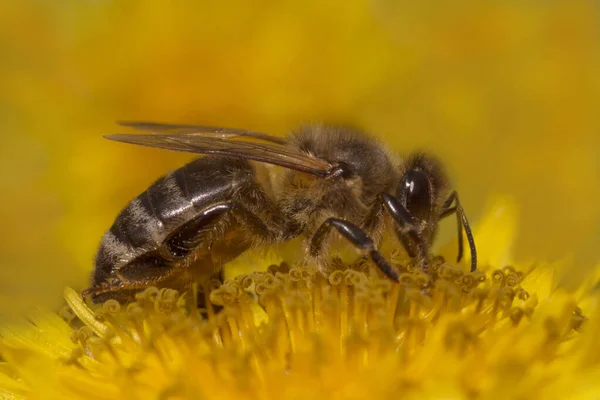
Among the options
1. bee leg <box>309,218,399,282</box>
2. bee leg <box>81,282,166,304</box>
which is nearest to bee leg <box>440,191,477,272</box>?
bee leg <box>309,218,399,282</box>

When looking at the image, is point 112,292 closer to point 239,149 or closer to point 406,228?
point 239,149

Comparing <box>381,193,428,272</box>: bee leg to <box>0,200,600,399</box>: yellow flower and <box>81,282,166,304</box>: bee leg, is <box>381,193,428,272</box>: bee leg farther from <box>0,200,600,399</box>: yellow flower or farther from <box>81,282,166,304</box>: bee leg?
<box>81,282,166,304</box>: bee leg

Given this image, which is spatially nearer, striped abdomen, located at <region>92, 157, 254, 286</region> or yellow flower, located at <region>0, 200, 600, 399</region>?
yellow flower, located at <region>0, 200, 600, 399</region>

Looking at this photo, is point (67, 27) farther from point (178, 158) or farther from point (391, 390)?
point (391, 390)

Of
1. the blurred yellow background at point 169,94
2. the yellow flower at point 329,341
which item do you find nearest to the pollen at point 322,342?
the yellow flower at point 329,341

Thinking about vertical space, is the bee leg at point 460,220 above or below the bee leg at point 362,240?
above

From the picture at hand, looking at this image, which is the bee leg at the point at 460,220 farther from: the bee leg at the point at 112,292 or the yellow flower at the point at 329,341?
the bee leg at the point at 112,292
